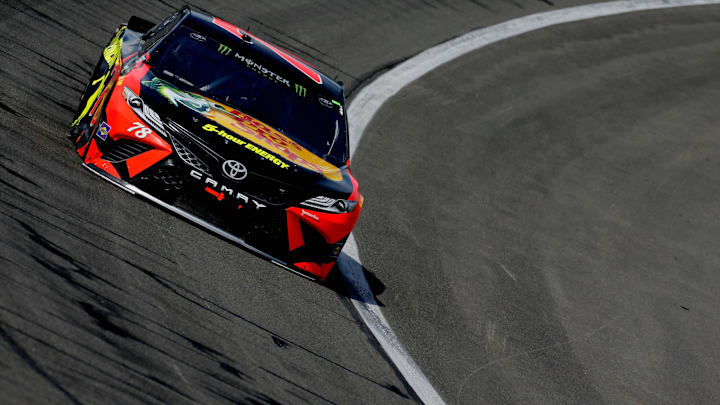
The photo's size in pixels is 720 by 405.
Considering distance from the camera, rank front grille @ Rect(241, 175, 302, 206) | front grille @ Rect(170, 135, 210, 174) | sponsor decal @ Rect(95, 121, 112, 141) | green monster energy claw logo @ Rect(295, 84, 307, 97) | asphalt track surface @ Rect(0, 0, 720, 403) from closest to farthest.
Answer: asphalt track surface @ Rect(0, 0, 720, 403)
front grille @ Rect(170, 135, 210, 174)
front grille @ Rect(241, 175, 302, 206)
sponsor decal @ Rect(95, 121, 112, 141)
green monster energy claw logo @ Rect(295, 84, 307, 97)

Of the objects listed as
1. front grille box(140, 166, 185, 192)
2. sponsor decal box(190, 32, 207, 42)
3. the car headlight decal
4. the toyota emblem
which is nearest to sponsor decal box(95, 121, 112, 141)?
front grille box(140, 166, 185, 192)

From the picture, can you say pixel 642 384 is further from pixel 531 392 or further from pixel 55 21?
pixel 55 21

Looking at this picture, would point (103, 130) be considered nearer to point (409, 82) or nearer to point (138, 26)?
point (138, 26)

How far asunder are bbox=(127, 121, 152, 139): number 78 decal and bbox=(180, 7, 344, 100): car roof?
163 cm

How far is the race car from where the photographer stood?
7422 millimetres

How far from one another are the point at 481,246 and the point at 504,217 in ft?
3.77

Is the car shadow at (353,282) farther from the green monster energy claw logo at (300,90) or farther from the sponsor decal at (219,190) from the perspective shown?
the green monster energy claw logo at (300,90)

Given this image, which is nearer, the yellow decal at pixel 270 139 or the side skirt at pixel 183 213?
the side skirt at pixel 183 213

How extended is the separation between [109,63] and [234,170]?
2197mm

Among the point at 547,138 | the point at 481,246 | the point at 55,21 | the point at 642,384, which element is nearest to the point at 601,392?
the point at 642,384

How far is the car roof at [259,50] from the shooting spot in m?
8.84

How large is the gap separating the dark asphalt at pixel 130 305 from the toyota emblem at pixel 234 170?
66 centimetres

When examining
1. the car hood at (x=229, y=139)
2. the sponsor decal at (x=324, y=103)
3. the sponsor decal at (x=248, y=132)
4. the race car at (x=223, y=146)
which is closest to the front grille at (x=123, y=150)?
the race car at (x=223, y=146)

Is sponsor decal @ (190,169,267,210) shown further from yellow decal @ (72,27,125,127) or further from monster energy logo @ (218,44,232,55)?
monster energy logo @ (218,44,232,55)
